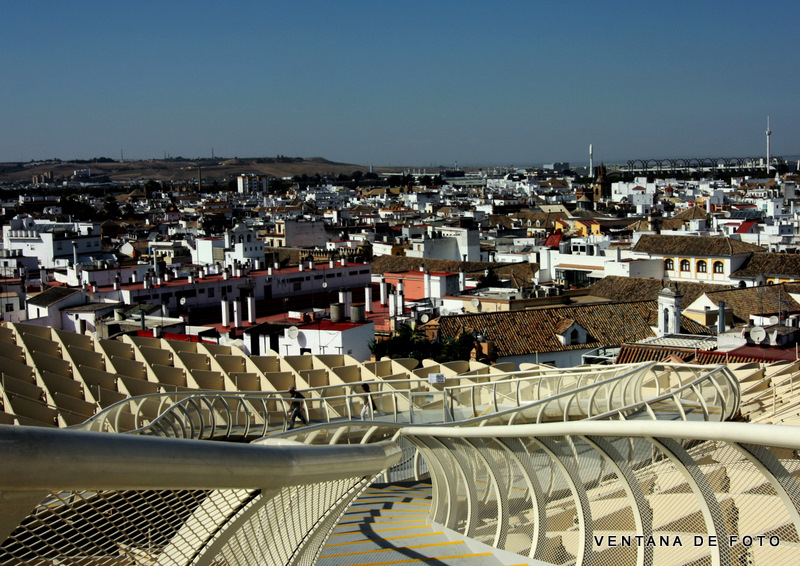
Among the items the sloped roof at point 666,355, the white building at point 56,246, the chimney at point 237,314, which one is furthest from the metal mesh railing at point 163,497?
the white building at point 56,246

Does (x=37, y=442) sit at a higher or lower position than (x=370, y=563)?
higher

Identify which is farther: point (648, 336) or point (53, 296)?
point (53, 296)

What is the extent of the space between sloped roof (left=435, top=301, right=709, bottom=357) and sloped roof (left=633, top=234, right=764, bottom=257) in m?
10.5

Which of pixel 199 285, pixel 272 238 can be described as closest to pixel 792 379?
pixel 199 285

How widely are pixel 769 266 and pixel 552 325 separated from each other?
13.3m

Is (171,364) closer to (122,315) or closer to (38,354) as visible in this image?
(38,354)

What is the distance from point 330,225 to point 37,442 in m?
52.2

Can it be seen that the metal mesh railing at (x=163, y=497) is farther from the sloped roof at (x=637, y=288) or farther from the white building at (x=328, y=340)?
the sloped roof at (x=637, y=288)

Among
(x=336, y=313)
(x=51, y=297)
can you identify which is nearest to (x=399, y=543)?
(x=336, y=313)

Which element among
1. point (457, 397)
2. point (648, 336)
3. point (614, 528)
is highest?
point (614, 528)

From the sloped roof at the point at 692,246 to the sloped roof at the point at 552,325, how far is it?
10.5 meters

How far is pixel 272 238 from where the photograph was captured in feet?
160

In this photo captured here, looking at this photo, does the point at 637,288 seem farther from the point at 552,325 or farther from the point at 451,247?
the point at 451,247

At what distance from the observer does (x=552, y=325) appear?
18.4 meters
